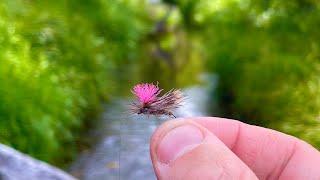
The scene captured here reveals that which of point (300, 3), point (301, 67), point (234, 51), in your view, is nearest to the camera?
point (301, 67)

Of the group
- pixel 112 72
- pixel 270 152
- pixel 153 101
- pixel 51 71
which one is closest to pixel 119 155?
pixel 51 71

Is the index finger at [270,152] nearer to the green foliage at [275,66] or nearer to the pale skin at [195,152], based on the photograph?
the pale skin at [195,152]

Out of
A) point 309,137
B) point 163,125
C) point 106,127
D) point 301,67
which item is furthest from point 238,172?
point 301,67

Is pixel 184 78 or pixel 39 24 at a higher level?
pixel 39 24

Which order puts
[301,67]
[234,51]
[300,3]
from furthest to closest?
[234,51] < [300,3] < [301,67]

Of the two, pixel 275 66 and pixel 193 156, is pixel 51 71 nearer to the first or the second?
pixel 275 66

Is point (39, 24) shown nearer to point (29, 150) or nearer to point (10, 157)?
point (29, 150)
